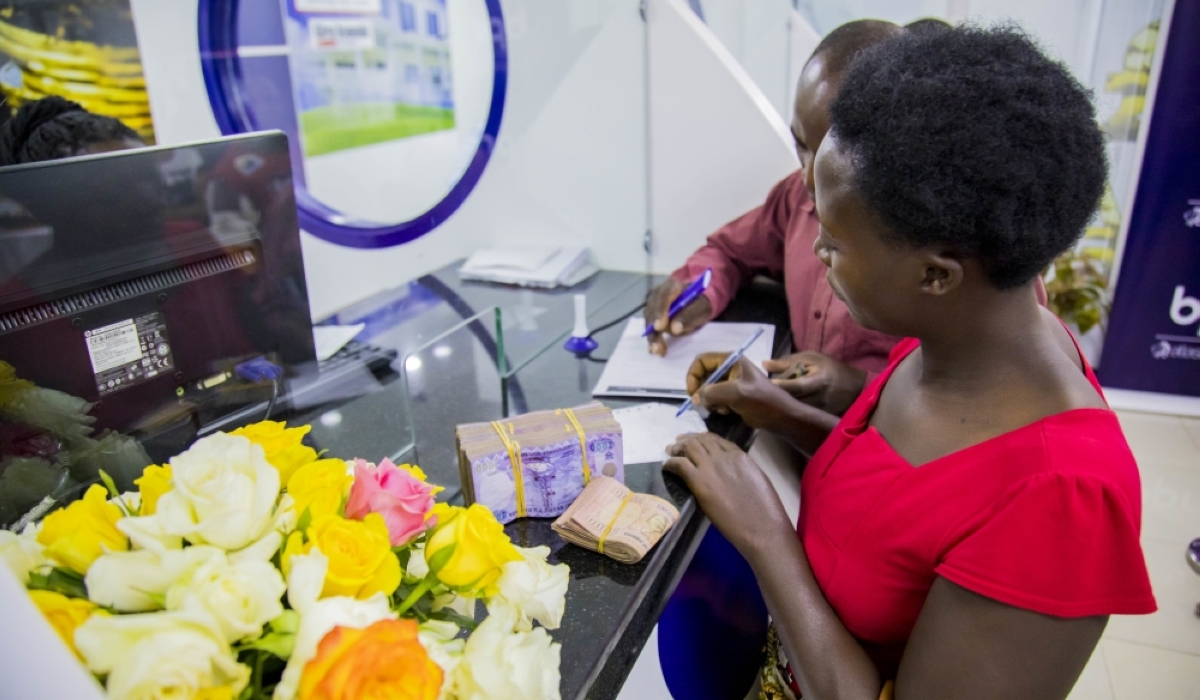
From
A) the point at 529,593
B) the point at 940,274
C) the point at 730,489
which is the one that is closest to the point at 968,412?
the point at 940,274

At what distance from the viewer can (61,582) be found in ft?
1.69

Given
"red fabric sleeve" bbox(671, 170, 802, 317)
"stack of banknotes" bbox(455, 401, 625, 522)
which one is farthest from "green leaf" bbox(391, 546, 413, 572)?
"red fabric sleeve" bbox(671, 170, 802, 317)

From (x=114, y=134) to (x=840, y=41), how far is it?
144cm

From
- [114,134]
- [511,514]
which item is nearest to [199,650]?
[511,514]

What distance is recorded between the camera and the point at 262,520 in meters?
0.52

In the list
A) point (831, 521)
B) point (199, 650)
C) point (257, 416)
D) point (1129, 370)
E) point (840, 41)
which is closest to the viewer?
point (199, 650)

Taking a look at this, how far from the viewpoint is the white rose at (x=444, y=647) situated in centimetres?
52

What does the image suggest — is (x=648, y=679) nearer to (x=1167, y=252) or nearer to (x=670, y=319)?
(x=670, y=319)

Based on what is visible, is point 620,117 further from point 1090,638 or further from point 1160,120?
point 1160,120

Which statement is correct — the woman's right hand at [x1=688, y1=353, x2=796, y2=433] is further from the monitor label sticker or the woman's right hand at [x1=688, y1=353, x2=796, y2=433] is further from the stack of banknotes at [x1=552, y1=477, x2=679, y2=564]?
the monitor label sticker

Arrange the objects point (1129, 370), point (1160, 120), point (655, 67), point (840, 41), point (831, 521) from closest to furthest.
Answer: point (831, 521) → point (840, 41) → point (655, 67) → point (1160, 120) → point (1129, 370)

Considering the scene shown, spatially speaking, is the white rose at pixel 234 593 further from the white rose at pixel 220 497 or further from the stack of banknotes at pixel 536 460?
the stack of banknotes at pixel 536 460

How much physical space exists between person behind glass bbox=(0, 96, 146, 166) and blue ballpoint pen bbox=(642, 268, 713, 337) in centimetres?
112

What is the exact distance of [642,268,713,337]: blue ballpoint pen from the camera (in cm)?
168
